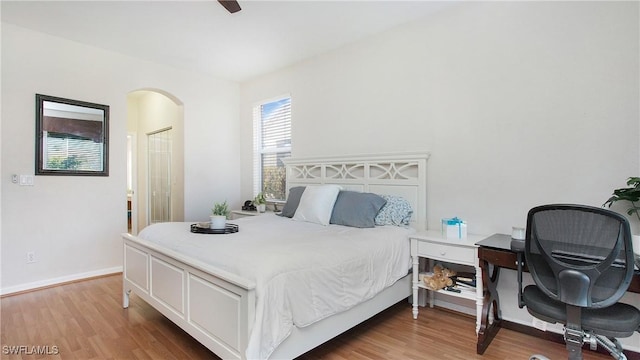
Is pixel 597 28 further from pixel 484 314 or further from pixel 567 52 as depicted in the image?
pixel 484 314

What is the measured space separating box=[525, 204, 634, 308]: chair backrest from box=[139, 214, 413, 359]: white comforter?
106cm

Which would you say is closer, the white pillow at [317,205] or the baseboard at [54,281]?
the white pillow at [317,205]

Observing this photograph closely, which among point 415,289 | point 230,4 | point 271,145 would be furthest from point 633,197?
point 271,145

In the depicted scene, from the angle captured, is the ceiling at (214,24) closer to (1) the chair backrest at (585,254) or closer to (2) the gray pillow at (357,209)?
(2) the gray pillow at (357,209)

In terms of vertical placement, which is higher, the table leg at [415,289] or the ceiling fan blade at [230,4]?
the ceiling fan blade at [230,4]

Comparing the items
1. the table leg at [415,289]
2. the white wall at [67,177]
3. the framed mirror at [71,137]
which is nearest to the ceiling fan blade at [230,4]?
the white wall at [67,177]

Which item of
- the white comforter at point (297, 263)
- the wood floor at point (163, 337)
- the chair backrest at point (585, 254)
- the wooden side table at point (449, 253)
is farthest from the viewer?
the wooden side table at point (449, 253)

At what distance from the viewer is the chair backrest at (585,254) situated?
1.50 m

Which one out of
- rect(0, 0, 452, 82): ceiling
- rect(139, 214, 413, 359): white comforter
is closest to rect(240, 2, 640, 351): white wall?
rect(0, 0, 452, 82): ceiling

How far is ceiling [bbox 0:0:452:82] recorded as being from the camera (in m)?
2.93

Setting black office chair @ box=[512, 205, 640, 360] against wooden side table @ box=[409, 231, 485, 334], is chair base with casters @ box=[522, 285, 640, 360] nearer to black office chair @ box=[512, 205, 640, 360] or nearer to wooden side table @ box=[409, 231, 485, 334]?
black office chair @ box=[512, 205, 640, 360]

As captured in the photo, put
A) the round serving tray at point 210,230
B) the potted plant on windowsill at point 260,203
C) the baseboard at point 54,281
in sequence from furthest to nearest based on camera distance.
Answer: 1. the potted plant on windowsill at point 260,203
2. the baseboard at point 54,281
3. the round serving tray at point 210,230

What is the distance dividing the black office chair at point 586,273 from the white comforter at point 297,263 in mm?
1041

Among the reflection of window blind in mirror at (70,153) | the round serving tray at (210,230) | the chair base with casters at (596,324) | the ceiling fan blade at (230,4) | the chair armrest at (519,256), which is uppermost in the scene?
the ceiling fan blade at (230,4)
